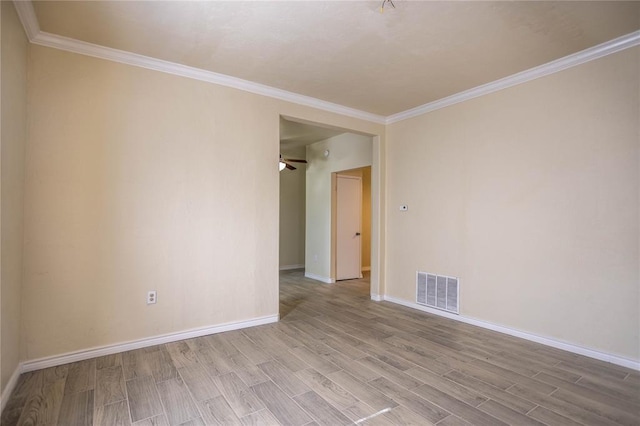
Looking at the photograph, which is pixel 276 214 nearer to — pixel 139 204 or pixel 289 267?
pixel 139 204

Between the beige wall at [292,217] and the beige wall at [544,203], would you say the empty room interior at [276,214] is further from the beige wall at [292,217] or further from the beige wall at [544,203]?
the beige wall at [292,217]

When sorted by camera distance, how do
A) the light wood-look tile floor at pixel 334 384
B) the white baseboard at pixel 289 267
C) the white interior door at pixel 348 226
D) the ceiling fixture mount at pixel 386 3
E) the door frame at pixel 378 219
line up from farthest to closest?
the white baseboard at pixel 289 267 < the white interior door at pixel 348 226 < the door frame at pixel 378 219 < the ceiling fixture mount at pixel 386 3 < the light wood-look tile floor at pixel 334 384

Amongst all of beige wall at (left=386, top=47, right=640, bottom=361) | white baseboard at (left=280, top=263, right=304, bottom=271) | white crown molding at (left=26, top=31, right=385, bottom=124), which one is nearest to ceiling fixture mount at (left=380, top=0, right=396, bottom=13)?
white crown molding at (left=26, top=31, right=385, bottom=124)

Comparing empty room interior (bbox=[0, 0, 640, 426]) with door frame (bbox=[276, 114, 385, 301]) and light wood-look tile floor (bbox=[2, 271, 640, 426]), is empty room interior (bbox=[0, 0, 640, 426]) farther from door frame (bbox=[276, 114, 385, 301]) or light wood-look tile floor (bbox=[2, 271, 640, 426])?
door frame (bbox=[276, 114, 385, 301])

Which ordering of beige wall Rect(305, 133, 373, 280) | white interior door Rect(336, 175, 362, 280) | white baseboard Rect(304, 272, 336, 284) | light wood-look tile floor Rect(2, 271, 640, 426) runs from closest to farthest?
light wood-look tile floor Rect(2, 271, 640, 426)
beige wall Rect(305, 133, 373, 280)
white baseboard Rect(304, 272, 336, 284)
white interior door Rect(336, 175, 362, 280)

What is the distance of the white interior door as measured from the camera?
629 cm

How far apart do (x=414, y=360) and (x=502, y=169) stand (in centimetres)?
224

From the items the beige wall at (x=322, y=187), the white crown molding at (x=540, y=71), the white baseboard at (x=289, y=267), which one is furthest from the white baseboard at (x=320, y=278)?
the white crown molding at (x=540, y=71)

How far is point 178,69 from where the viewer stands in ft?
10.5

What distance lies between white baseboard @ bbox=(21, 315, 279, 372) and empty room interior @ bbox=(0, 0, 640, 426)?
13 millimetres

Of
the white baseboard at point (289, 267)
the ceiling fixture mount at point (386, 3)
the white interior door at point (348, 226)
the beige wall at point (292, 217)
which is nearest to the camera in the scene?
the ceiling fixture mount at point (386, 3)

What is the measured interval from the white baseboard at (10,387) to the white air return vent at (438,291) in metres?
4.09

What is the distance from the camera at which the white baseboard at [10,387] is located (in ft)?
6.68

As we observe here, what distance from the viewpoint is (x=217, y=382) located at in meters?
2.42
